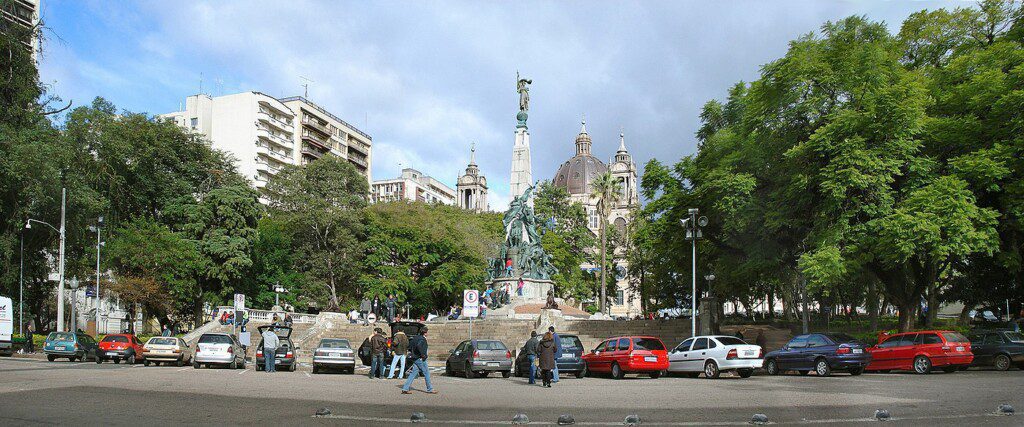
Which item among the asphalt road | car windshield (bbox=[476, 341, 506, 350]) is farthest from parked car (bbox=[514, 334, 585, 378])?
the asphalt road

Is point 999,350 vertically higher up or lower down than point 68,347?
higher up

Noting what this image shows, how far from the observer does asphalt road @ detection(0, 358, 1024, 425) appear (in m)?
10.7

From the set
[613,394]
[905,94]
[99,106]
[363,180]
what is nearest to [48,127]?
[99,106]

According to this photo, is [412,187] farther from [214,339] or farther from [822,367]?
[822,367]

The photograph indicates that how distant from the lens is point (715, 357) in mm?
21797

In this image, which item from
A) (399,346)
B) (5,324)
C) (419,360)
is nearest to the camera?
(419,360)

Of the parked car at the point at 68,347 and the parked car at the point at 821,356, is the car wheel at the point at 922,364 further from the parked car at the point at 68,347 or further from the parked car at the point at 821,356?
the parked car at the point at 68,347

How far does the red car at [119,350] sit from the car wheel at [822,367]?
2325 cm

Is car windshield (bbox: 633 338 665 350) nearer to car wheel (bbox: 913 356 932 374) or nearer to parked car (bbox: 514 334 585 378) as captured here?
parked car (bbox: 514 334 585 378)

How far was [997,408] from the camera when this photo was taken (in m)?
11.6

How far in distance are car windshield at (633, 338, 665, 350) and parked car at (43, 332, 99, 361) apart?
20.3 m

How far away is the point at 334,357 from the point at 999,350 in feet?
64.4

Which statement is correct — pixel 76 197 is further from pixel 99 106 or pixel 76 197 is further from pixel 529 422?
pixel 529 422

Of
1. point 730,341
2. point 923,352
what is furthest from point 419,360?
point 923,352
